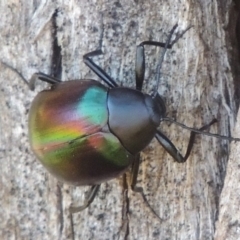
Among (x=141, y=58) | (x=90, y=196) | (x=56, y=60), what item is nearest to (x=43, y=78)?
(x=56, y=60)

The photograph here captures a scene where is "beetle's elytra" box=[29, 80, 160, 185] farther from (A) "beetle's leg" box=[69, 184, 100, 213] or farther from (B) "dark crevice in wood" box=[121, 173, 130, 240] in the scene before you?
(B) "dark crevice in wood" box=[121, 173, 130, 240]

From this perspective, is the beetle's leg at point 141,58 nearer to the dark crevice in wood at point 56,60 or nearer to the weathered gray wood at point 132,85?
the weathered gray wood at point 132,85

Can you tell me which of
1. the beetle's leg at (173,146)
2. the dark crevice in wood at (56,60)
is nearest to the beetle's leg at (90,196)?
the beetle's leg at (173,146)

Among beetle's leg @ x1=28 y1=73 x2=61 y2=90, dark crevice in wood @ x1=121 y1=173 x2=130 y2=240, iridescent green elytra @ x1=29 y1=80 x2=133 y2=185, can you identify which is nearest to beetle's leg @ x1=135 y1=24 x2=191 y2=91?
iridescent green elytra @ x1=29 y1=80 x2=133 y2=185

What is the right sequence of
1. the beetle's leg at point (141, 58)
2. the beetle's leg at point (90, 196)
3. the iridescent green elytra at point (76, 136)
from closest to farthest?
the iridescent green elytra at point (76, 136), the beetle's leg at point (141, 58), the beetle's leg at point (90, 196)

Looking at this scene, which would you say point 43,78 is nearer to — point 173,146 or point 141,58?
point 141,58

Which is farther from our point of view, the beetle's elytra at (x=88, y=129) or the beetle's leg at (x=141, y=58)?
the beetle's leg at (x=141, y=58)

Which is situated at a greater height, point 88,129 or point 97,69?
point 97,69
